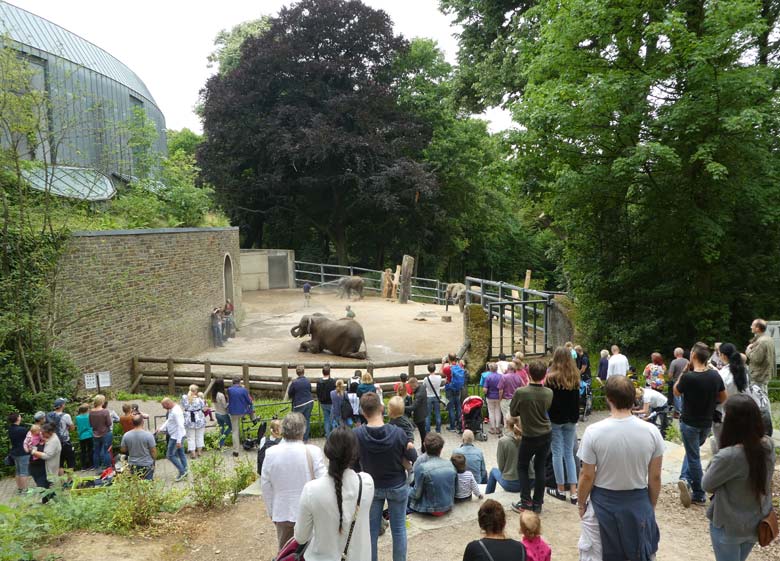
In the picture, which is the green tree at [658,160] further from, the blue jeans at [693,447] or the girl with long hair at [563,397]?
the girl with long hair at [563,397]

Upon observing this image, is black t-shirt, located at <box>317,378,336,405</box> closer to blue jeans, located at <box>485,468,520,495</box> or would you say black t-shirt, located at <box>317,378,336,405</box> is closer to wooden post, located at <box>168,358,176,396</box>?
blue jeans, located at <box>485,468,520,495</box>

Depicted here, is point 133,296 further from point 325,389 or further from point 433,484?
point 433,484

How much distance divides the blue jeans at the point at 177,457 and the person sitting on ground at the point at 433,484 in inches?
204

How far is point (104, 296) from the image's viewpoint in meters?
15.9

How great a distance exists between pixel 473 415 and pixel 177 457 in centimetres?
490

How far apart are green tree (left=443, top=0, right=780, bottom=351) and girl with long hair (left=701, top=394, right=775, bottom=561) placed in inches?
→ 403

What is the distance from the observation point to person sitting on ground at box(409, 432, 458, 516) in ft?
21.9

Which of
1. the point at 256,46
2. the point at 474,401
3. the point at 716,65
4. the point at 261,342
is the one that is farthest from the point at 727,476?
the point at 256,46

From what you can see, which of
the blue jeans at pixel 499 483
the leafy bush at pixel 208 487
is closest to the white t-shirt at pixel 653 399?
the blue jeans at pixel 499 483

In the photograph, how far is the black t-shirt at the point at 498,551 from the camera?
13.0ft

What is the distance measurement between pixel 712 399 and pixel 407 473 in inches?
124

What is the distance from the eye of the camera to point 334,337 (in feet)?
65.9

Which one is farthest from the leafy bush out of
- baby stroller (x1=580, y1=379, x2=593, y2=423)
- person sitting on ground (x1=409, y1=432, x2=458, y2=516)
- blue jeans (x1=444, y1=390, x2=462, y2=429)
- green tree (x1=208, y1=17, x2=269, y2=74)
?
green tree (x1=208, y1=17, x2=269, y2=74)

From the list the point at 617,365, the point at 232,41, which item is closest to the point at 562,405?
the point at 617,365
